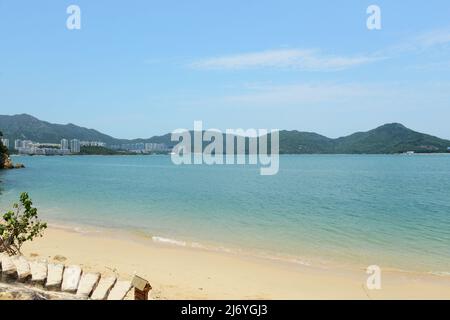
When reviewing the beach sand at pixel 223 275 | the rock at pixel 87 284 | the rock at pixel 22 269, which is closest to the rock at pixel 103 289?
the rock at pixel 87 284

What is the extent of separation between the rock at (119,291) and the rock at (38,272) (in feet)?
4.68

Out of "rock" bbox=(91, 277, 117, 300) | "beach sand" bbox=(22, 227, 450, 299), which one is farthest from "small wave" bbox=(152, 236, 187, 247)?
"rock" bbox=(91, 277, 117, 300)

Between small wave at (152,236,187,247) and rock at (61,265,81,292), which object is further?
small wave at (152,236,187,247)

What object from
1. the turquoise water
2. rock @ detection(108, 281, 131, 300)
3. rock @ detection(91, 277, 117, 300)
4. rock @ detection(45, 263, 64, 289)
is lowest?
the turquoise water

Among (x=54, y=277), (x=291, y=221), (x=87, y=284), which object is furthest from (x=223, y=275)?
(x=291, y=221)

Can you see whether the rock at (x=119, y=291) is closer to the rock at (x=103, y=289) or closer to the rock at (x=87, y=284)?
the rock at (x=103, y=289)

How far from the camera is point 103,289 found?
8.20 metres

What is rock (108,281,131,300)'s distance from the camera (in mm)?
8219

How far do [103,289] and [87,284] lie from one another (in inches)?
14.9

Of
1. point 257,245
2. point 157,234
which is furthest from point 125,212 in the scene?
point 257,245

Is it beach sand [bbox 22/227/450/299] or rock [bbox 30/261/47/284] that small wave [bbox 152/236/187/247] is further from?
rock [bbox 30/261/47/284]

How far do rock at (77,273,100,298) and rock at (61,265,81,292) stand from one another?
0.10m

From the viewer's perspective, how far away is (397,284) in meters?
16.2
